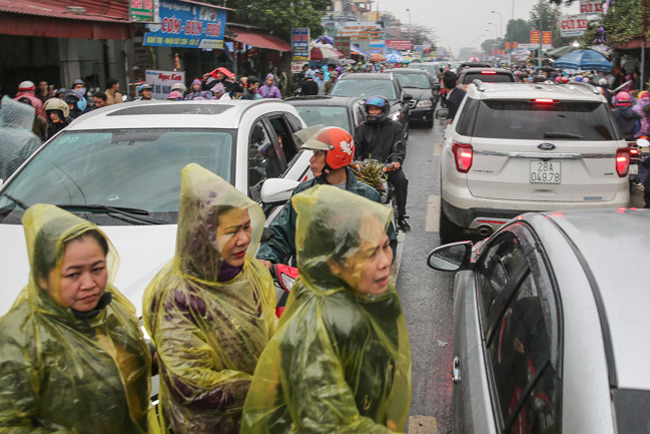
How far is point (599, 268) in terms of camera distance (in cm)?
214

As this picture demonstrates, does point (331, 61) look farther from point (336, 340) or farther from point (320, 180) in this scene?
point (336, 340)

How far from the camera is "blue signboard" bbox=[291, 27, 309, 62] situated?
28844 millimetres

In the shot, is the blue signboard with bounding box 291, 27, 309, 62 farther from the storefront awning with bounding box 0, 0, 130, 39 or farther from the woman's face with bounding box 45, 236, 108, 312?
the woman's face with bounding box 45, 236, 108, 312

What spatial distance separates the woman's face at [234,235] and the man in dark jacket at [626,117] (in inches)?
405

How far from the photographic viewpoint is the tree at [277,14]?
1105 inches

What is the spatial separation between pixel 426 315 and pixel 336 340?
14.2 feet

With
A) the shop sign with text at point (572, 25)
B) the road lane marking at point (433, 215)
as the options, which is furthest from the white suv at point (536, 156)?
the shop sign with text at point (572, 25)

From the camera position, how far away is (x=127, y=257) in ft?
11.2

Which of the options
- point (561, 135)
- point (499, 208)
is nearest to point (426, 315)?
point (499, 208)

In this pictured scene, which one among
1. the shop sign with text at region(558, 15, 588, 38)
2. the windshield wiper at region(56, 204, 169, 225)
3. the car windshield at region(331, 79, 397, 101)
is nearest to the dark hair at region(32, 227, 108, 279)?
the windshield wiper at region(56, 204, 169, 225)

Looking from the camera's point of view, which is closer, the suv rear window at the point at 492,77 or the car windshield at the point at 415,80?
the suv rear window at the point at 492,77

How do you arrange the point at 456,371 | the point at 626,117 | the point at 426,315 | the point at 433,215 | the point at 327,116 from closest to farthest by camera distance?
1. the point at 456,371
2. the point at 426,315
3. the point at 433,215
4. the point at 327,116
5. the point at 626,117

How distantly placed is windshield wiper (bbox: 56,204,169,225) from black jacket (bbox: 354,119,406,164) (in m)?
3.84

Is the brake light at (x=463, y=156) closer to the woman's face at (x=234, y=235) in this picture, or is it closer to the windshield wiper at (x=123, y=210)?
the windshield wiper at (x=123, y=210)
